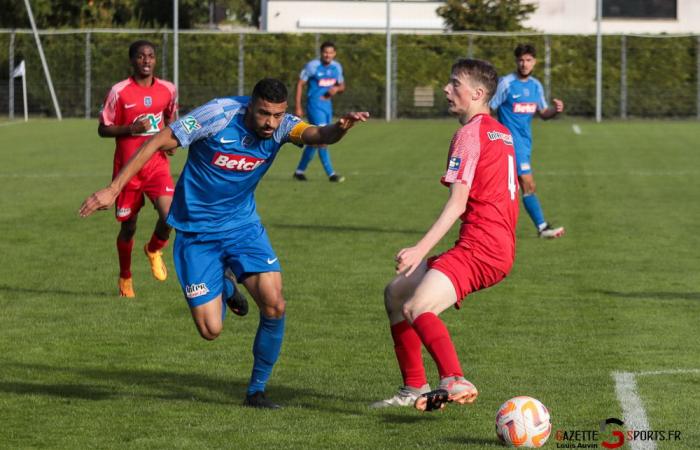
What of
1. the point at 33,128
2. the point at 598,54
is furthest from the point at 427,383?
the point at 598,54

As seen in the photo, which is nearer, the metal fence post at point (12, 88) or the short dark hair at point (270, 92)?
the short dark hair at point (270, 92)

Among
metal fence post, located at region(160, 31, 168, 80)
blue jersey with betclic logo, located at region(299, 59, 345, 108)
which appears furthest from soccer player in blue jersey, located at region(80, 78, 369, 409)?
metal fence post, located at region(160, 31, 168, 80)

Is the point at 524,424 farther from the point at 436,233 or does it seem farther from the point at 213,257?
the point at 213,257

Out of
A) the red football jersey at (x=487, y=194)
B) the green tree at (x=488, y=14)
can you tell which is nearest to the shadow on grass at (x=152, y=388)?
the red football jersey at (x=487, y=194)

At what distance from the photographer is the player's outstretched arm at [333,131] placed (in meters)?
7.14

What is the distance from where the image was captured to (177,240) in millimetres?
7949

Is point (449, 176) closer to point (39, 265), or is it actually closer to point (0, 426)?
point (0, 426)

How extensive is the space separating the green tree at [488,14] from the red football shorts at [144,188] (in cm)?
3791

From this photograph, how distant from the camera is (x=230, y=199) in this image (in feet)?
26.0

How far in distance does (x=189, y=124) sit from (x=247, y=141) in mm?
339

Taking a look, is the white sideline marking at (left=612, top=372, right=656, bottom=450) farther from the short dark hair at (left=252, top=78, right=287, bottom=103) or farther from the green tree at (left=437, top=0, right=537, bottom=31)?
the green tree at (left=437, top=0, right=537, bottom=31)

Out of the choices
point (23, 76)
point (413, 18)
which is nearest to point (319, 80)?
point (23, 76)

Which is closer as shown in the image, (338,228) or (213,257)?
(213,257)

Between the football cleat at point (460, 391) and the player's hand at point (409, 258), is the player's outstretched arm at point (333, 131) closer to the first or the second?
the player's hand at point (409, 258)
